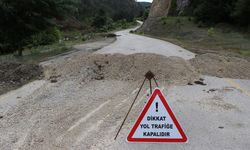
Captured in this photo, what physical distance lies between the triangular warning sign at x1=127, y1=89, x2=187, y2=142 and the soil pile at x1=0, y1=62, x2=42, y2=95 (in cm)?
552

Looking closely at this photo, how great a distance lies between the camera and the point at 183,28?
4091cm

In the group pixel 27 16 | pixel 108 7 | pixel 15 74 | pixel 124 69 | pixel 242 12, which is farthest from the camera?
pixel 108 7

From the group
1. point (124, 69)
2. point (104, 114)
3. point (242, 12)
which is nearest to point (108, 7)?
point (242, 12)

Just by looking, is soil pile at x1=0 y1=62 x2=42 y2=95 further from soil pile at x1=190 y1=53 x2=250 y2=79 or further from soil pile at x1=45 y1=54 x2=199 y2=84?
soil pile at x1=190 y1=53 x2=250 y2=79

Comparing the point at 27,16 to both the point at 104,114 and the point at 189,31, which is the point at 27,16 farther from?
the point at 189,31

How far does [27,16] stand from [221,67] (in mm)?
11112

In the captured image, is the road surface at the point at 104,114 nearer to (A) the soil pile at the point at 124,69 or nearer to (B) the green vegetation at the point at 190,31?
(A) the soil pile at the point at 124,69

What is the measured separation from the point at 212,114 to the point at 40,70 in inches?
265

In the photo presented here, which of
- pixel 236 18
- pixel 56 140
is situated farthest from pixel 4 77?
pixel 236 18

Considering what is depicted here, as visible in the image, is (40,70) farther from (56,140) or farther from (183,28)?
(183,28)

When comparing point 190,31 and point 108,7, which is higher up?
point 108,7

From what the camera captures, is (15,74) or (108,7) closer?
(15,74)

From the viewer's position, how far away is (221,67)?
11852 mm

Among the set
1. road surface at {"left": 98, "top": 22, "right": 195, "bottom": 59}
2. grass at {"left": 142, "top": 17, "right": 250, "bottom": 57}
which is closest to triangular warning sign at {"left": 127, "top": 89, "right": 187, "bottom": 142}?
road surface at {"left": 98, "top": 22, "right": 195, "bottom": 59}
